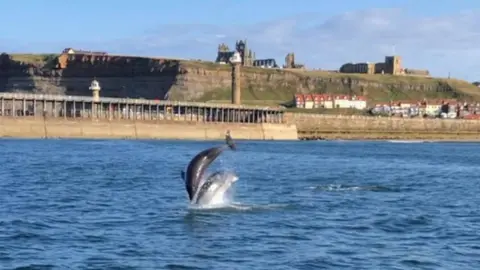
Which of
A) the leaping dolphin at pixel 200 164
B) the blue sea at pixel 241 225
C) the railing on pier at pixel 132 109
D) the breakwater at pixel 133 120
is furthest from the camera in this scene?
the railing on pier at pixel 132 109

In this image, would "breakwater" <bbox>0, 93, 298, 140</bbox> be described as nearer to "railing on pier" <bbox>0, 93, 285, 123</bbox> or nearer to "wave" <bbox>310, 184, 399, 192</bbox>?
"railing on pier" <bbox>0, 93, 285, 123</bbox>

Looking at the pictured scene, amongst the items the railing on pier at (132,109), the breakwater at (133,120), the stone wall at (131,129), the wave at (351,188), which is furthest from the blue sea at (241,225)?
the railing on pier at (132,109)

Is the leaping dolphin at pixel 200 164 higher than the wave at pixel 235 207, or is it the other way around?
the leaping dolphin at pixel 200 164

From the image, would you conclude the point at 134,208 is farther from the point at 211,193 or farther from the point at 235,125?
the point at 235,125

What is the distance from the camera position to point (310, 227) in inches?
1271

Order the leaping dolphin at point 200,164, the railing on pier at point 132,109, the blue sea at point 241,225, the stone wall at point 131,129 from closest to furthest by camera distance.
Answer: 1. the blue sea at point 241,225
2. the leaping dolphin at point 200,164
3. the stone wall at point 131,129
4. the railing on pier at point 132,109

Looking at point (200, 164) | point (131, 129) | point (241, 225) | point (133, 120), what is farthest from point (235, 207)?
point (133, 120)

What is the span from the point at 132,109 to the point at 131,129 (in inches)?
918

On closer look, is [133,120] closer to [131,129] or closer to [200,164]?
[131,129]

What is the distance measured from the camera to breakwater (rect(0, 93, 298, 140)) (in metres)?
148

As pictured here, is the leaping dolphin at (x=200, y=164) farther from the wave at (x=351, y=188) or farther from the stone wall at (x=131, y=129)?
the stone wall at (x=131, y=129)

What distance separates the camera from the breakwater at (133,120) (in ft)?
485

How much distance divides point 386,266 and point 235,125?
149553 mm

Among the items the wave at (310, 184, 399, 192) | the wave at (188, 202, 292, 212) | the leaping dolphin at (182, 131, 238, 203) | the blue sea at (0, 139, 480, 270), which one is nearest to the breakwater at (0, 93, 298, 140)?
the blue sea at (0, 139, 480, 270)
